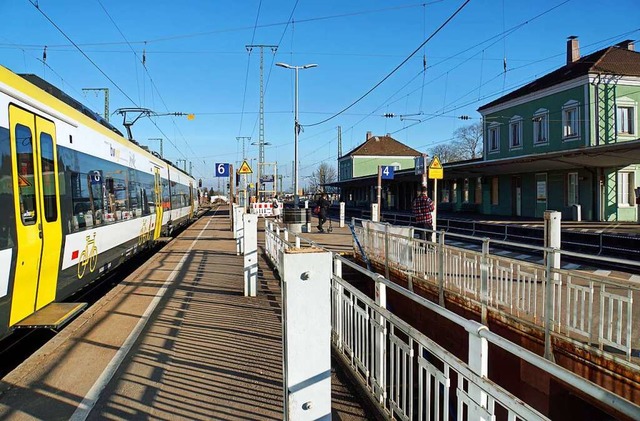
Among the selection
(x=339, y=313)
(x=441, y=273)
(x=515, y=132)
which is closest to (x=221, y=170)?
(x=441, y=273)

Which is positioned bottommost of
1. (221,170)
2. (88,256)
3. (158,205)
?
(88,256)

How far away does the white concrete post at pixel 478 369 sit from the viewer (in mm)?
2416

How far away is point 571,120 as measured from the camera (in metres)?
25.1

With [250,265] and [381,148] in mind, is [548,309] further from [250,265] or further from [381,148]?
[381,148]

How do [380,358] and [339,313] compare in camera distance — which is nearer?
[380,358]

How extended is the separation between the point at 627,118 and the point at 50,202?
27087 mm

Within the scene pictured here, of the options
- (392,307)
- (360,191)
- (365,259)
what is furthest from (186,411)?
(360,191)

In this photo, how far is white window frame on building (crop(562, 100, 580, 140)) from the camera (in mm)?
24703

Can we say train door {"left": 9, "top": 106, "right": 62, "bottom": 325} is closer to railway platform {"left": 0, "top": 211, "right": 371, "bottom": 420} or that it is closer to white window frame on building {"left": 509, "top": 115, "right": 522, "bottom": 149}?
railway platform {"left": 0, "top": 211, "right": 371, "bottom": 420}

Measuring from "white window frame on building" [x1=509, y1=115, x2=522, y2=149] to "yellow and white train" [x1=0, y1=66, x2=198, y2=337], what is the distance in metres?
25.4

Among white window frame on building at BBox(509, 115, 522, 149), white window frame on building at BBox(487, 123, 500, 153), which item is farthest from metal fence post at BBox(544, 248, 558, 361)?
white window frame on building at BBox(487, 123, 500, 153)

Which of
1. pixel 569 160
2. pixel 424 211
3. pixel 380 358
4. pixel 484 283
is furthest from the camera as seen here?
pixel 569 160

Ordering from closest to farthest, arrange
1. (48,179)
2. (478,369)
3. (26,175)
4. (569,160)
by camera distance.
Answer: (478,369) < (26,175) < (48,179) < (569,160)

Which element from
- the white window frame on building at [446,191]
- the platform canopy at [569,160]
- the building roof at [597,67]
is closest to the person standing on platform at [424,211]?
the platform canopy at [569,160]
